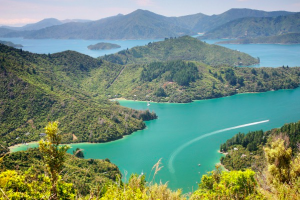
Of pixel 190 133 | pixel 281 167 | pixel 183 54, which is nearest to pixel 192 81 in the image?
pixel 190 133

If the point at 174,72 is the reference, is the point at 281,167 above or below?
above

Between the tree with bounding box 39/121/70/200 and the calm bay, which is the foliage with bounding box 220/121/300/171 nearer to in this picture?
the calm bay

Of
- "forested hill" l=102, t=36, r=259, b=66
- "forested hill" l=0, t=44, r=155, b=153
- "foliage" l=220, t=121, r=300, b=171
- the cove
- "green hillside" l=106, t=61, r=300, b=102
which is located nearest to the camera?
"foliage" l=220, t=121, r=300, b=171

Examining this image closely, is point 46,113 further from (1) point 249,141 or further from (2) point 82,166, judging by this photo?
(1) point 249,141

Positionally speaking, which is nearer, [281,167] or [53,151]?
[53,151]

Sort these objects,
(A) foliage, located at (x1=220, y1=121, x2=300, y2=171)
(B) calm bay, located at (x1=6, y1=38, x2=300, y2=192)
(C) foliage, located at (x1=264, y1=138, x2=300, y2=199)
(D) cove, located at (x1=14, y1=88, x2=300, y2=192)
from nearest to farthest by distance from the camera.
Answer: (C) foliage, located at (x1=264, y1=138, x2=300, y2=199) → (A) foliage, located at (x1=220, y1=121, x2=300, y2=171) → (D) cove, located at (x1=14, y1=88, x2=300, y2=192) → (B) calm bay, located at (x1=6, y1=38, x2=300, y2=192)

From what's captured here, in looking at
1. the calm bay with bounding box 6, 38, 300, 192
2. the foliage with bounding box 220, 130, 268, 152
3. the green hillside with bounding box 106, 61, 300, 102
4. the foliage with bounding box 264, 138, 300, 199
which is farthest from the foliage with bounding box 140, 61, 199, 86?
the foliage with bounding box 264, 138, 300, 199

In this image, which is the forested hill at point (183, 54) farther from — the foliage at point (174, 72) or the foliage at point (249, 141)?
the foliage at point (249, 141)
